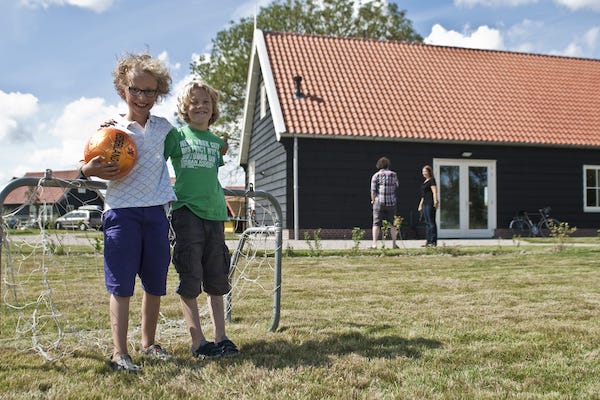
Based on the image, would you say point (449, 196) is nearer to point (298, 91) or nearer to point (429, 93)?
point (429, 93)

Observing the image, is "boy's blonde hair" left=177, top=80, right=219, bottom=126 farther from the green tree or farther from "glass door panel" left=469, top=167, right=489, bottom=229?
the green tree

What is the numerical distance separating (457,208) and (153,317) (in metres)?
14.3

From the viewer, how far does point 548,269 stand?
8156 mm

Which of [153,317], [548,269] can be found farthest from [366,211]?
[153,317]

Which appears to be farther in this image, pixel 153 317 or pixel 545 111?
pixel 545 111

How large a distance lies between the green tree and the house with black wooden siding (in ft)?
37.2

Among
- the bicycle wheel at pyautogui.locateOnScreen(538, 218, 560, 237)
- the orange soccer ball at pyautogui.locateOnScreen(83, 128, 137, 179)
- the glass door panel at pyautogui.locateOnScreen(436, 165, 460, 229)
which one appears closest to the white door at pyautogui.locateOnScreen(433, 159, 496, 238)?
the glass door panel at pyautogui.locateOnScreen(436, 165, 460, 229)

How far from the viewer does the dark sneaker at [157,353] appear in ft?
11.2

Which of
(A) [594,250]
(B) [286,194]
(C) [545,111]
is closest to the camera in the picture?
(A) [594,250]

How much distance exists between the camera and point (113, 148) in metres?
3.25

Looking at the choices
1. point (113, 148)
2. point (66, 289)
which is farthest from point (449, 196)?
point (113, 148)

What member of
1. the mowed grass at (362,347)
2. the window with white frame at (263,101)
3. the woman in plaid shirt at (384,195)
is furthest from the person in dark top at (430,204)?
the window with white frame at (263,101)

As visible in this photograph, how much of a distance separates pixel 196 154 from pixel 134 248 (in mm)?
665

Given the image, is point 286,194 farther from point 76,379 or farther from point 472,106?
point 76,379
